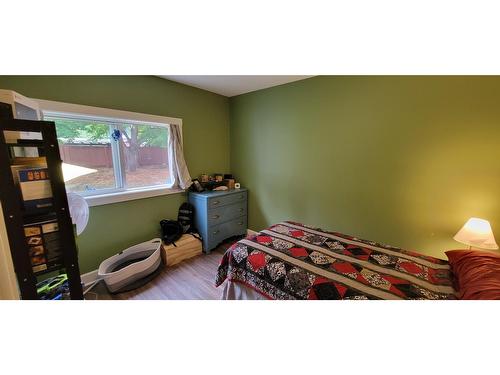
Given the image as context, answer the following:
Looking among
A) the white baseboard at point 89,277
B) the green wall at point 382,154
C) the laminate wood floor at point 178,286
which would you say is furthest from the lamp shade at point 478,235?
the white baseboard at point 89,277

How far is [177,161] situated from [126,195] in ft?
2.44

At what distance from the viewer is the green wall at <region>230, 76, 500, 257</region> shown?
152cm

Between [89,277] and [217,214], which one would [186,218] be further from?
[89,277]

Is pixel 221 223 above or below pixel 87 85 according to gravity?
below

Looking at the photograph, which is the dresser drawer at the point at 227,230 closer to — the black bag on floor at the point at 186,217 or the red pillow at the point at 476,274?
the black bag on floor at the point at 186,217

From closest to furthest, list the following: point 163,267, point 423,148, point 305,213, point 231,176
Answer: point 423,148 < point 163,267 < point 305,213 < point 231,176

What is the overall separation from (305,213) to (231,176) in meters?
1.41

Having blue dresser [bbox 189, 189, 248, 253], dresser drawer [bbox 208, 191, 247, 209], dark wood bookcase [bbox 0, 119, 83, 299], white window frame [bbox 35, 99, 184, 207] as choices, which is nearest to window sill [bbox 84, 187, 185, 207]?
white window frame [bbox 35, 99, 184, 207]

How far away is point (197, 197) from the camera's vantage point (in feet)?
8.55

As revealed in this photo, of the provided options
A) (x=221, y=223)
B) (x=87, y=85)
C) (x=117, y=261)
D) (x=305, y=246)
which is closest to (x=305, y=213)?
(x=305, y=246)

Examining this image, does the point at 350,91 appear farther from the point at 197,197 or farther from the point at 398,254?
the point at 197,197

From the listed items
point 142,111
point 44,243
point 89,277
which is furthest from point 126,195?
point 44,243

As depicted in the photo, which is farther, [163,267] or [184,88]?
[184,88]

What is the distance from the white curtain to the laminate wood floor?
3.61 feet
